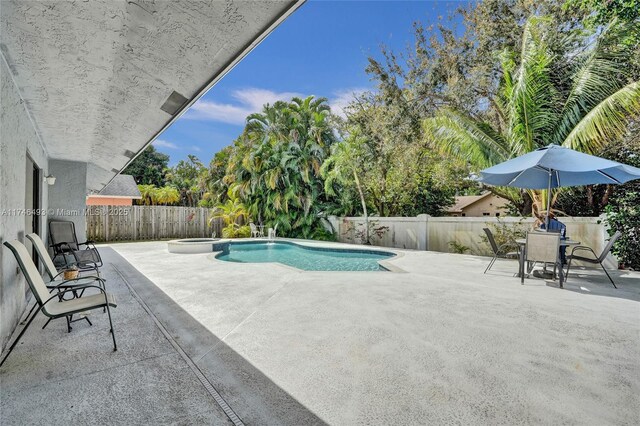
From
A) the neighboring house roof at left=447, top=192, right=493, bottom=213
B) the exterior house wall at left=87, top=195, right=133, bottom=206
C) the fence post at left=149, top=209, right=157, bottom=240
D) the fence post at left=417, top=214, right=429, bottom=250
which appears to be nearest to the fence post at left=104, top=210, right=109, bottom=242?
the fence post at left=149, top=209, right=157, bottom=240

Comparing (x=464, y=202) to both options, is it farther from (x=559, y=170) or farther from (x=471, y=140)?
(x=559, y=170)

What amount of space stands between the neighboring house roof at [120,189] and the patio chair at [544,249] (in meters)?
24.4

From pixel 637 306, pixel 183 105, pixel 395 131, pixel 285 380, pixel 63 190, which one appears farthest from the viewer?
pixel 395 131

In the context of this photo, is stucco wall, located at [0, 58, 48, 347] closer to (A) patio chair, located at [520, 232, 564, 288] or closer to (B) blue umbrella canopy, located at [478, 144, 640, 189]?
(B) blue umbrella canopy, located at [478, 144, 640, 189]

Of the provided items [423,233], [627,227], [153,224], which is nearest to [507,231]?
[627,227]

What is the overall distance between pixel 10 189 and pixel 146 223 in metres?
14.4

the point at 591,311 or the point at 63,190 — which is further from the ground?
the point at 63,190

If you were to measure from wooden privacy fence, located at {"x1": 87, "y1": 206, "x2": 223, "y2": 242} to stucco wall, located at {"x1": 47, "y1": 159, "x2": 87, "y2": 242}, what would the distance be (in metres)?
7.66

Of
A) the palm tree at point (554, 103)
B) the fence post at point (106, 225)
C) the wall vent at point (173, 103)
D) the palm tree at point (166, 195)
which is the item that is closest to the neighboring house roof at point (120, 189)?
the palm tree at point (166, 195)

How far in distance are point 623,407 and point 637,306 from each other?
3.32 m

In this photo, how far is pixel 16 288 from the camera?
3641 mm

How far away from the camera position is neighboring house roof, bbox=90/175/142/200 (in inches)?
854

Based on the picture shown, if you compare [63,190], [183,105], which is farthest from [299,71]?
[183,105]

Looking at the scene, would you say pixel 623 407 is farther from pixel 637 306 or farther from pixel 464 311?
pixel 637 306
